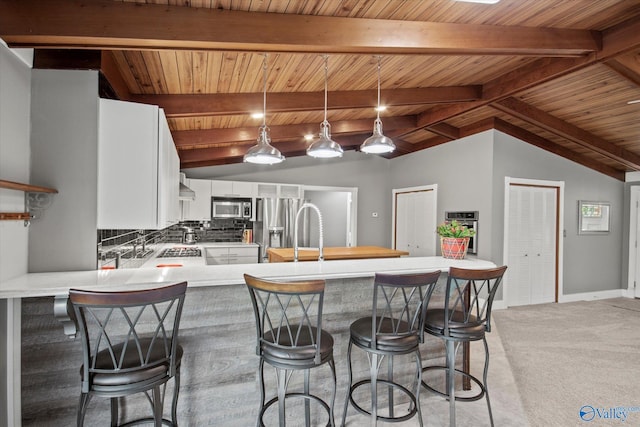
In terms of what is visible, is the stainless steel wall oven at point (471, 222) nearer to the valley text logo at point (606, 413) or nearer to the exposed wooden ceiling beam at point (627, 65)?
the exposed wooden ceiling beam at point (627, 65)

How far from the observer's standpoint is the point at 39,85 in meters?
1.89

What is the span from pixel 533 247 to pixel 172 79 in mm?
5517

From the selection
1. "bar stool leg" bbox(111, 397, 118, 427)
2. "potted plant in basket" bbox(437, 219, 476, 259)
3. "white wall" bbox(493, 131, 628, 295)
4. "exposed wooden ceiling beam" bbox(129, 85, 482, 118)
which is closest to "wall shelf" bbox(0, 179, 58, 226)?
"bar stool leg" bbox(111, 397, 118, 427)

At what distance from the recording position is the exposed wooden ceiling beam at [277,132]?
431cm

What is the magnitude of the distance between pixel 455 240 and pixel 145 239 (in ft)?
12.0

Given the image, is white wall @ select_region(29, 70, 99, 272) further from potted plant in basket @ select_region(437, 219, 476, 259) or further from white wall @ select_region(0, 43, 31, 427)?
potted plant in basket @ select_region(437, 219, 476, 259)

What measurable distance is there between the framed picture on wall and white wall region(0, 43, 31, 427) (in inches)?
282

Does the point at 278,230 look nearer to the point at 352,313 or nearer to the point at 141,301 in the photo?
the point at 352,313

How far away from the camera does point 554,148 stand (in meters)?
5.27

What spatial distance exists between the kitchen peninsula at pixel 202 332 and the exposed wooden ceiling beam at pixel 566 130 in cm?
273

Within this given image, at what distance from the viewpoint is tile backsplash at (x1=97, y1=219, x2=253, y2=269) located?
7.53ft

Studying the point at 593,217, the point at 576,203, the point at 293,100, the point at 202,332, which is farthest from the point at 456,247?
the point at 593,217

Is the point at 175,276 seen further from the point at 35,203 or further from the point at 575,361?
the point at 575,361

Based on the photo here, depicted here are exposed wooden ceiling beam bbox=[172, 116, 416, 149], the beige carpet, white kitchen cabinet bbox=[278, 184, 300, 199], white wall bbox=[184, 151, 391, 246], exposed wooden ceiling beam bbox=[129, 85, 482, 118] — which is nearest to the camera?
the beige carpet
